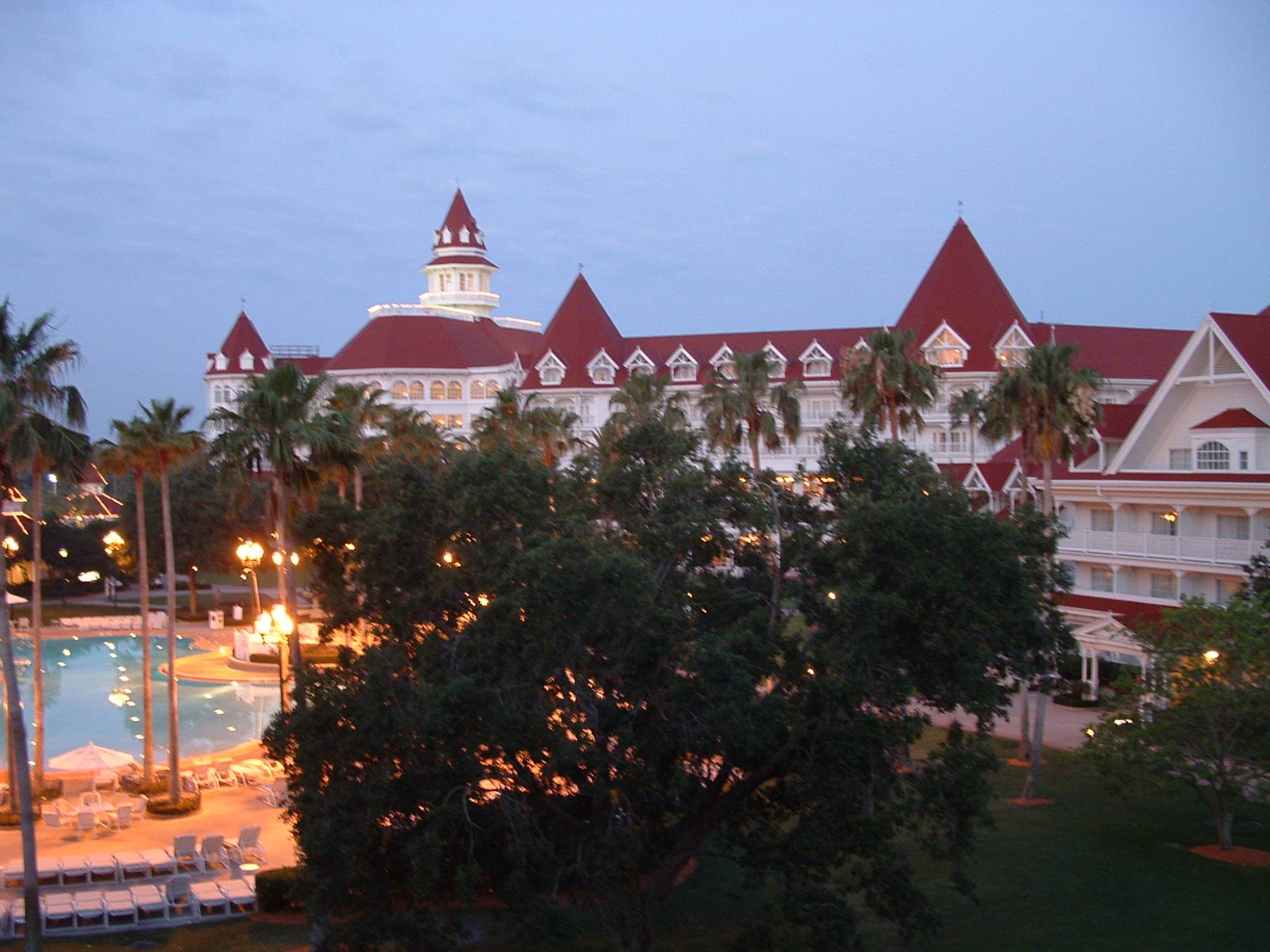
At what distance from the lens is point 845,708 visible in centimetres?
1445

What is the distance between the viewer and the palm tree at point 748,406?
42.7 m

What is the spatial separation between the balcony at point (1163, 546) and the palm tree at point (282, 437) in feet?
64.5

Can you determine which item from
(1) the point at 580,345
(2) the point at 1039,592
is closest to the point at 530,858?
(2) the point at 1039,592

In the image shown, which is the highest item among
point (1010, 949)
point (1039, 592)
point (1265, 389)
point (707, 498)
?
point (1265, 389)

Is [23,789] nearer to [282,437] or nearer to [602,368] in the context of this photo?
[282,437]

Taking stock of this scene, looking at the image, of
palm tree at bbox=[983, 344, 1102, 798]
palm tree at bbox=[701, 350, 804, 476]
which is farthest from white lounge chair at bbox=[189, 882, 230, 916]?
palm tree at bbox=[701, 350, 804, 476]

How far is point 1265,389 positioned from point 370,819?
30038 mm

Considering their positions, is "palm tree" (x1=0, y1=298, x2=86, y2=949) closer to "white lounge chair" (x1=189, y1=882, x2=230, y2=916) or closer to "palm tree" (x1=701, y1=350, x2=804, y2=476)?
"white lounge chair" (x1=189, y1=882, x2=230, y2=916)

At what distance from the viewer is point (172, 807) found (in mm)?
25906

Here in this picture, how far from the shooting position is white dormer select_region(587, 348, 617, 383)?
77.8 metres

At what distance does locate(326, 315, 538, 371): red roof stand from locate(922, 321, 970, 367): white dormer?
32.1 meters

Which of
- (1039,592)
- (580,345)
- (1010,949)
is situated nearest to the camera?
(1039,592)

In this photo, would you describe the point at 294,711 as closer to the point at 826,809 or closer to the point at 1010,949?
the point at 826,809

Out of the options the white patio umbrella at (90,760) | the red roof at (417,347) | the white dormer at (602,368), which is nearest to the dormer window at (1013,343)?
the white dormer at (602,368)
